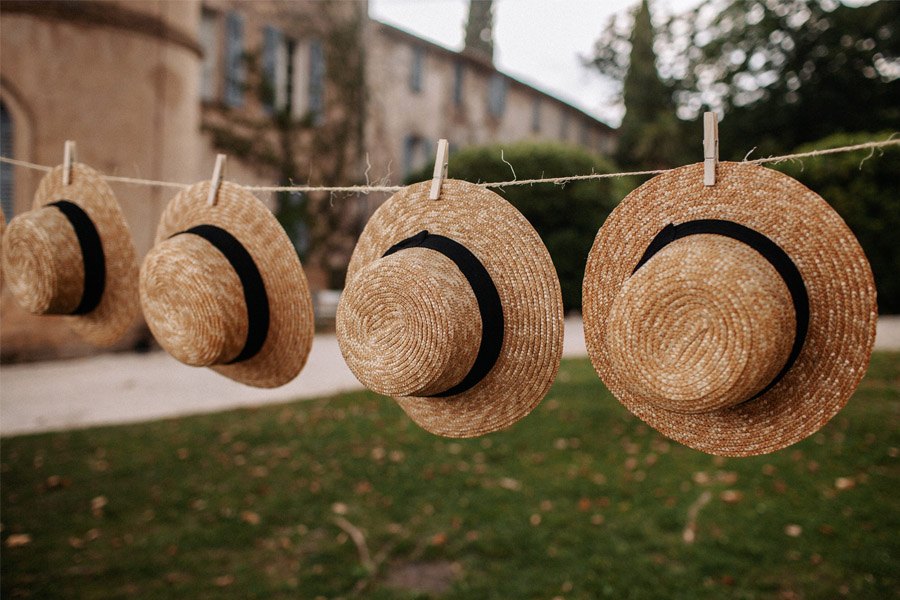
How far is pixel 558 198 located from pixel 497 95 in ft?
33.5

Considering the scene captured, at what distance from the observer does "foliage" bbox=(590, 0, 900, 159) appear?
16672 millimetres

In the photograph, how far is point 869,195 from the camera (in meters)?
11.2

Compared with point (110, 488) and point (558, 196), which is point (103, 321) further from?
point (558, 196)

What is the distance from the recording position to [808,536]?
171 inches

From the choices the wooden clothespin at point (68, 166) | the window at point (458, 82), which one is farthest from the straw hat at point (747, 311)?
the window at point (458, 82)

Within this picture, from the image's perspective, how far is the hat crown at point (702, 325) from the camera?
154 centimetres

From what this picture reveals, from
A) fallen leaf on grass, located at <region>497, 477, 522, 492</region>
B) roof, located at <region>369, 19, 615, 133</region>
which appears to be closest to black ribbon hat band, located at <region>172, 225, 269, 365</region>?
fallen leaf on grass, located at <region>497, 477, 522, 492</region>

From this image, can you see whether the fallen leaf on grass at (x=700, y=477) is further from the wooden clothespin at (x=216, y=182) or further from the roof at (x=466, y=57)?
the roof at (x=466, y=57)

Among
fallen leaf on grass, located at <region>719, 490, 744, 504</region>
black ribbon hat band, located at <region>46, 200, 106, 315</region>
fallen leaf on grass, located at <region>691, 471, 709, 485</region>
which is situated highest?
black ribbon hat band, located at <region>46, 200, 106, 315</region>

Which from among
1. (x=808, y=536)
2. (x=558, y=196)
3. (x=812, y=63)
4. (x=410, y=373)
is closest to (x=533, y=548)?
(x=808, y=536)

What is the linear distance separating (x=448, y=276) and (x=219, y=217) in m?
1.08

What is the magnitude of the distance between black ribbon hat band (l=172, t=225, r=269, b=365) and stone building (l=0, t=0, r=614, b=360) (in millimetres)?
3993

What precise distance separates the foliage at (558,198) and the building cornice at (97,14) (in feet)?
21.3

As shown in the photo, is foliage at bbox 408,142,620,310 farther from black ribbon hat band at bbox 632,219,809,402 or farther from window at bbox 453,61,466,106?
black ribbon hat band at bbox 632,219,809,402
